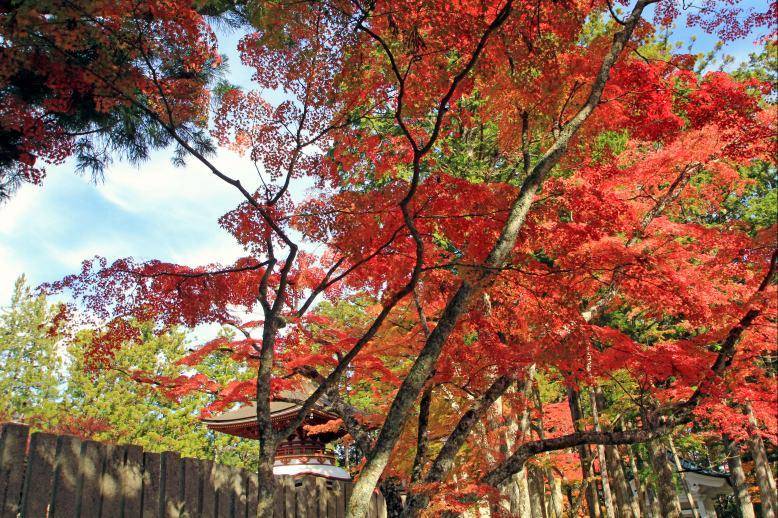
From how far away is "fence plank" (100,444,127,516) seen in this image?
4668 millimetres

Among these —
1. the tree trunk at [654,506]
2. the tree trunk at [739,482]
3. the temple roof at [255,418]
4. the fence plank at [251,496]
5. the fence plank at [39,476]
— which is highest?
the temple roof at [255,418]

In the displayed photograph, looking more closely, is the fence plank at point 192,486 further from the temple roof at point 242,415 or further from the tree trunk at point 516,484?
the temple roof at point 242,415

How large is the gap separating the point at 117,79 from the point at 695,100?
22.8 ft

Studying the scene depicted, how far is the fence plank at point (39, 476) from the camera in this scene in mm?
4094

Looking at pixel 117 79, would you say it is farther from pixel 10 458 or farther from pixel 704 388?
pixel 704 388

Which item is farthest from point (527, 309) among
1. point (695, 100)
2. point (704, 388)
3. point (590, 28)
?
point (590, 28)

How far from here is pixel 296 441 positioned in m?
12.6

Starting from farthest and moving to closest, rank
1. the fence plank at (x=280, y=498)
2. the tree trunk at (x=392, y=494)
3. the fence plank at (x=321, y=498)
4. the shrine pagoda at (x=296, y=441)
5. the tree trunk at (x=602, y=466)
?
the tree trunk at (x=602, y=466) < the shrine pagoda at (x=296, y=441) < the tree trunk at (x=392, y=494) < the fence plank at (x=321, y=498) < the fence plank at (x=280, y=498)

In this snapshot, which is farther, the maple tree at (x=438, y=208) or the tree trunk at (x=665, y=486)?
the tree trunk at (x=665, y=486)

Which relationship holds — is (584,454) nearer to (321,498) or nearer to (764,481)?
(764,481)

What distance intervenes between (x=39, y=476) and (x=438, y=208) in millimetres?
4406

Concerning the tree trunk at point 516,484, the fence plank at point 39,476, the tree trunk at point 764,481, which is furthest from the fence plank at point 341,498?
the tree trunk at point 764,481

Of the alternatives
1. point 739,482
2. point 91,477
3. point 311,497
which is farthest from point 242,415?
point 739,482

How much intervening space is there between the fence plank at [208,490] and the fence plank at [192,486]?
0.06 metres
